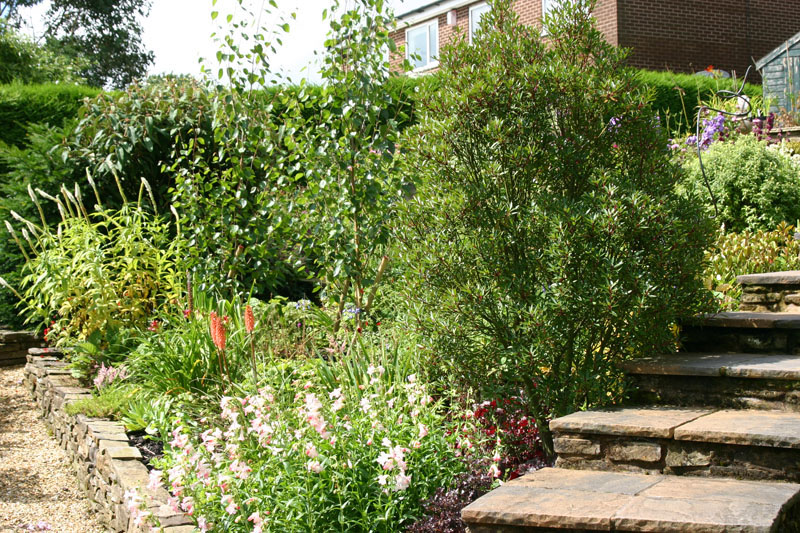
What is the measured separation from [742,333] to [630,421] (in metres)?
1.15

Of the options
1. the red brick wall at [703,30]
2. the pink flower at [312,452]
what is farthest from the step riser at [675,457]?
the red brick wall at [703,30]

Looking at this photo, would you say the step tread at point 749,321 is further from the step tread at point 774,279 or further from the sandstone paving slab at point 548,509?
the sandstone paving slab at point 548,509

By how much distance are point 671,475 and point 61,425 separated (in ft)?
14.2

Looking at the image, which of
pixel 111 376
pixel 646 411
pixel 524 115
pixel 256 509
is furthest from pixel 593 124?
pixel 111 376

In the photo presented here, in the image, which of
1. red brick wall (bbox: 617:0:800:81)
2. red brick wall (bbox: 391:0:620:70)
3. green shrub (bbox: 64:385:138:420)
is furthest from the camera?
red brick wall (bbox: 617:0:800:81)

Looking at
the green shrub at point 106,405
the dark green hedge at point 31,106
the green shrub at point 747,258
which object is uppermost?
the dark green hedge at point 31,106

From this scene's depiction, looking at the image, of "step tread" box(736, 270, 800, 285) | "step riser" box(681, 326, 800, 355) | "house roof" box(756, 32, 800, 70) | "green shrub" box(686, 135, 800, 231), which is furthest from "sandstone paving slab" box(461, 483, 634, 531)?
"house roof" box(756, 32, 800, 70)

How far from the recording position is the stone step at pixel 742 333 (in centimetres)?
352

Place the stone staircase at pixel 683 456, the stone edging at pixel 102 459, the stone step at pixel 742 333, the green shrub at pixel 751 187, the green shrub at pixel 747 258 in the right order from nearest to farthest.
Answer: the stone staircase at pixel 683 456
the stone edging at pixel 102 459
the stone step at pixel 742 333
the green shrub at pixel 747 258
the green shrub at pixel 751 187

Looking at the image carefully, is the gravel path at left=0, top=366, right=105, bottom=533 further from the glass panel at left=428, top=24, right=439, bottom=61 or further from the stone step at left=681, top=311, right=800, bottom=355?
the glass panel at left=428, top=24, right=439, bottom=61

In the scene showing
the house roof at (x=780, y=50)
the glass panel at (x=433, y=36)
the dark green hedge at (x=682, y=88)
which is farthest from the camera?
the glass panel at (x=433, y=36)

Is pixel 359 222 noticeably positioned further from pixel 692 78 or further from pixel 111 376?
pixel 692 78

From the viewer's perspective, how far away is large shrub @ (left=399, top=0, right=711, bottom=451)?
10.0 feet

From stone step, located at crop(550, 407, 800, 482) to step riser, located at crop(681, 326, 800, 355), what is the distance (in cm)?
70
